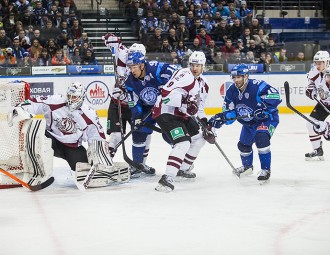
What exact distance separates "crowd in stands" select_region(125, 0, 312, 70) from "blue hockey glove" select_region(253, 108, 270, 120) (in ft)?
18.1

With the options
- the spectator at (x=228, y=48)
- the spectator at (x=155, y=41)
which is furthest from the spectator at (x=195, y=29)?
the spectator at (x=155, y=41)

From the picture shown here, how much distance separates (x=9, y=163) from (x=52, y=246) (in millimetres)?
2138

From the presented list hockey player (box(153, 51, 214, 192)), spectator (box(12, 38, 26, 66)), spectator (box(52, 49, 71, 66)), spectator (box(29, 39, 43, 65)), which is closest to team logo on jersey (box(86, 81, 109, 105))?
spectator (box(52, 49, 71, 66))

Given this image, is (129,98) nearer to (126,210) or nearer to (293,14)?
(126,210)

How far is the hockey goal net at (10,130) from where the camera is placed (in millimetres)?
6117

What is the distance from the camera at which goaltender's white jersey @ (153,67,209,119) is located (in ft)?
19.2

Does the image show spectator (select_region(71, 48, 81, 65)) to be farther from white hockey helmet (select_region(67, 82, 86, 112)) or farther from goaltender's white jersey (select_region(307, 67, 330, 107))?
white hockey helmet (select_region(67, 82, 86, 112))

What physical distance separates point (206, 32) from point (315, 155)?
6039mm

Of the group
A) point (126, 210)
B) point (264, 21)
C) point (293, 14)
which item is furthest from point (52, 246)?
point (293, 14)

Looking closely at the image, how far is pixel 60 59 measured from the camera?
11.2m

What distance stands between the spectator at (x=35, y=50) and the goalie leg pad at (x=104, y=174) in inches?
208

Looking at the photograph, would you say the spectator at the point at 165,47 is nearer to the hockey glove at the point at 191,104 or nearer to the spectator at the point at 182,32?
the spectator at the point at 182,32

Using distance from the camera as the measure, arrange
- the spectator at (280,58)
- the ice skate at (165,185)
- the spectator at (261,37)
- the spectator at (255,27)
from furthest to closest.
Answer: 1. the spectator at (255,27)
2. the spectator at (261,37)
3. the spectator at (280,58)
4. the ice skate at (165,185)

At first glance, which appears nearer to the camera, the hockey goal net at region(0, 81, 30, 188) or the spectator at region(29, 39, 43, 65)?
the hockey goal net at region(0, 81, 30, 188)
